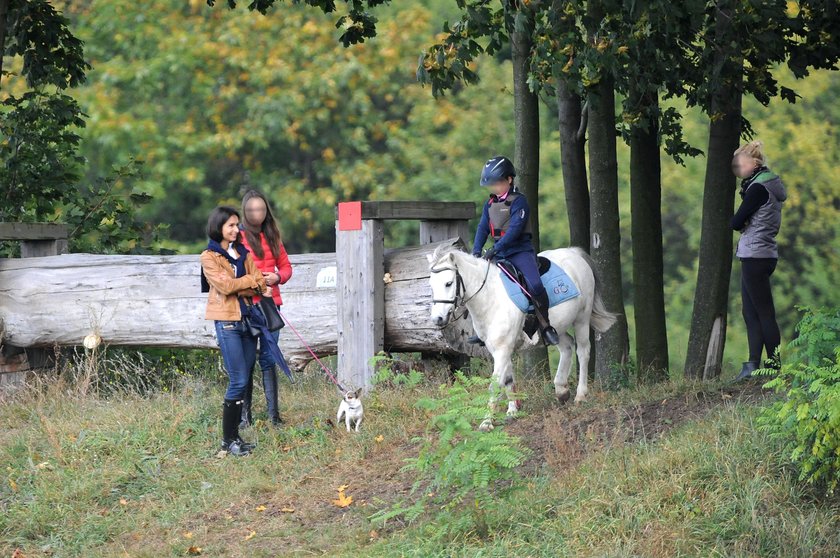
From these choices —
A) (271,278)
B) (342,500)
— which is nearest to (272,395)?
(271,278)

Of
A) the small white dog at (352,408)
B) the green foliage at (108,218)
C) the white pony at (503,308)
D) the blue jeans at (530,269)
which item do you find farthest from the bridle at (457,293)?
the green foliage at (108,218)

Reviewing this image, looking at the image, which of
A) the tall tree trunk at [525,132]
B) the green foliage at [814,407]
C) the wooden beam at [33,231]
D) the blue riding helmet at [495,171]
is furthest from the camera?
the wooden beam at [33,231]

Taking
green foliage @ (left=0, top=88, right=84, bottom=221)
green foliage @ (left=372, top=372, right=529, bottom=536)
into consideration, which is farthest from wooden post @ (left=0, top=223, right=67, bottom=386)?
green foliage @ (left=372, top=372, right=529, bottom=536)

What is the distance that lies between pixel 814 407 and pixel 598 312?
4.06 m

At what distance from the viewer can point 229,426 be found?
28.8ft

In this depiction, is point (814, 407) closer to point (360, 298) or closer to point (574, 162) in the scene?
point (360, 298)

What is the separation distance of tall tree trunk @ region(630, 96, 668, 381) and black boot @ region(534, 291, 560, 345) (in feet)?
5.80

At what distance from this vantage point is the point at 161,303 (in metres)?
11.4

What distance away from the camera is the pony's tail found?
10008mm

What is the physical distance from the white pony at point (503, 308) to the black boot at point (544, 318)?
0.47 feet

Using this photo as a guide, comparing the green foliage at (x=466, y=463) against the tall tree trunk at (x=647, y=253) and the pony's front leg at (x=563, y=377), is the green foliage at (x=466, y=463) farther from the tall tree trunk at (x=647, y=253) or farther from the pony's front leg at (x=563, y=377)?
the tall tree trunk at (x=647, y=253)

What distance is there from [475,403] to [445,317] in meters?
1.82

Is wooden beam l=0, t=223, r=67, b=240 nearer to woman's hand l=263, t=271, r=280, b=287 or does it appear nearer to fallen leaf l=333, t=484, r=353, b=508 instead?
woman's hand l=263, t=271, r=280, b=287

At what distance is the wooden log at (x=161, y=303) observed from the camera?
399 inches
